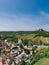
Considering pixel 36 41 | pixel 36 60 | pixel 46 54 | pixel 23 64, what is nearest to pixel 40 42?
pixel 36 41

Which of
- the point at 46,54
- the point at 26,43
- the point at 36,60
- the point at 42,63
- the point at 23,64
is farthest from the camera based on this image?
the point at 26,43

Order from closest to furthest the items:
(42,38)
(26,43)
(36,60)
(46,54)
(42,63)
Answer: (42,63), (36,60), (46,54), (26,43), (42,38)

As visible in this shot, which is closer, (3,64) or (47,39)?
(3,64)

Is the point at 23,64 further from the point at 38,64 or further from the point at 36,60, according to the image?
the point at 36,60

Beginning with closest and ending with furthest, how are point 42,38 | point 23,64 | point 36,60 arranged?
point 23,64, point 36,60, point 42,38

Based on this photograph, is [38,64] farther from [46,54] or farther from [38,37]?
[38,37]

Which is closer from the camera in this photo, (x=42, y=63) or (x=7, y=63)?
(x=42, y=63)

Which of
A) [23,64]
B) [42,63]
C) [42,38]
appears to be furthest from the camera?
[42,38]

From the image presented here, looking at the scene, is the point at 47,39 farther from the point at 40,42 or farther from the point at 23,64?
the point at 23,64

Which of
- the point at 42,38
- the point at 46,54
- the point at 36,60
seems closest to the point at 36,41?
the point at 42,38
